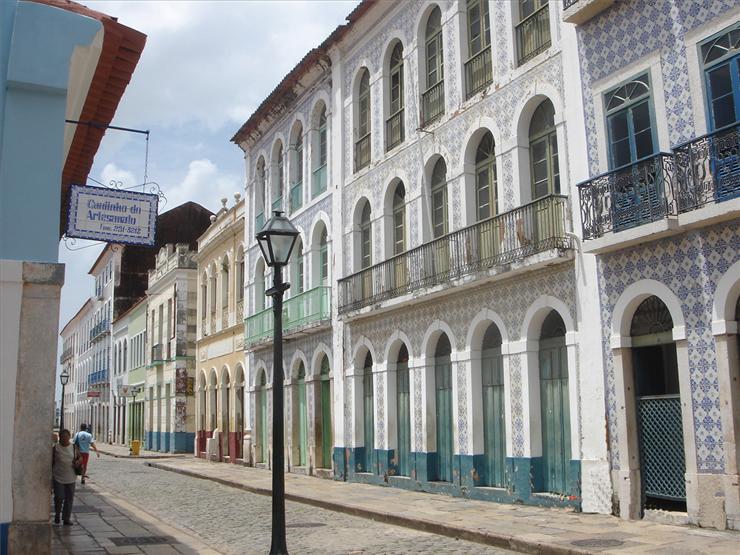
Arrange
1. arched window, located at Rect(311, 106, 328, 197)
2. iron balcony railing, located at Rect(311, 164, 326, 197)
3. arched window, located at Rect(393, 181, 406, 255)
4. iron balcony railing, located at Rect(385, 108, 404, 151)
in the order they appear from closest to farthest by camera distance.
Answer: arched window, located at Rect(393, 181, 406, 255) < iron balcony railing, located at Rect(385, 108, 404, 151) < iron balcony railing, located at Rect(311, 164, 326, 197) < arched window, located at Rect(311, 106, 328, 197)

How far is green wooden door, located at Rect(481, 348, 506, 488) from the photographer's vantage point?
1460 centimetres

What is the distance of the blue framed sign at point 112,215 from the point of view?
9.09m

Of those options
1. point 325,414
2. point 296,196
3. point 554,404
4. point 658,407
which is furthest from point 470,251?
point 296,196

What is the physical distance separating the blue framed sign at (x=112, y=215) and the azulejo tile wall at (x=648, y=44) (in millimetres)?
6385

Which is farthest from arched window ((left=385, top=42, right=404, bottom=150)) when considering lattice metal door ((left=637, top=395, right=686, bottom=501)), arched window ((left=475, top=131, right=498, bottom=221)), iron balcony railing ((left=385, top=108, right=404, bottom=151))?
lattice metal door ((left=637, top=395, right=686, bottom=501))

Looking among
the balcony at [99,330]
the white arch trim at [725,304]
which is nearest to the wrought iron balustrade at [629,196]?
the white arch trim at [725,304]

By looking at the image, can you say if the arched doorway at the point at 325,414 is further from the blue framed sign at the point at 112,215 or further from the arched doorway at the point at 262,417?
the blue framed sign at the point at 112,215

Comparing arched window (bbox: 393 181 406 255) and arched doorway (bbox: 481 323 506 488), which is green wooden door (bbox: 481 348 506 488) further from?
arched window (bbox: 393 181 406 255)

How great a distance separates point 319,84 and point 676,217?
13374 mm

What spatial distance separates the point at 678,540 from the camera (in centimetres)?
953

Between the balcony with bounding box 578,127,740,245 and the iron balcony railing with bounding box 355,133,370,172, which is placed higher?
the iron balcony railing with bounding box 355,133,370,172

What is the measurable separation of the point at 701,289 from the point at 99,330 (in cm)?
5263

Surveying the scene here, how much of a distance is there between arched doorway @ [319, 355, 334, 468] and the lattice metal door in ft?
35.1

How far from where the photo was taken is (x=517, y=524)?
11383 mm
